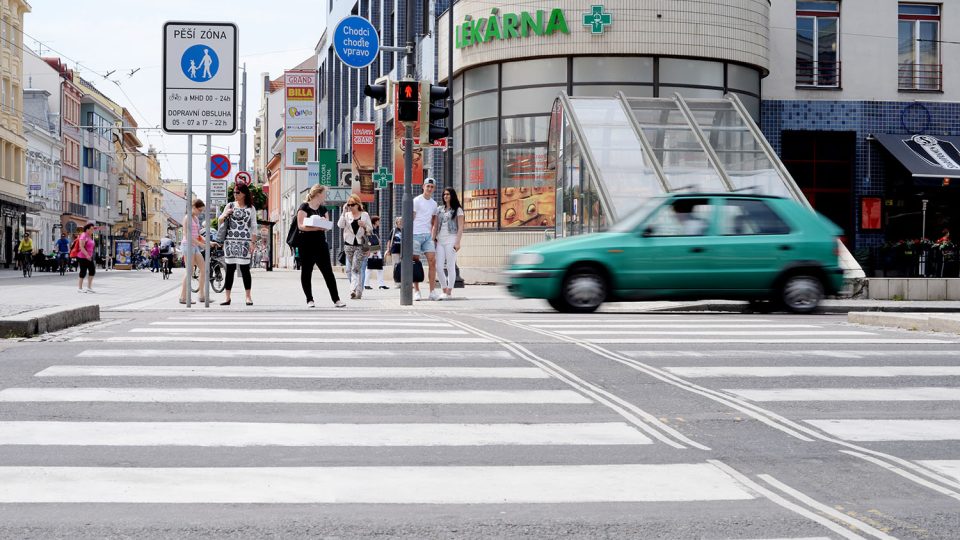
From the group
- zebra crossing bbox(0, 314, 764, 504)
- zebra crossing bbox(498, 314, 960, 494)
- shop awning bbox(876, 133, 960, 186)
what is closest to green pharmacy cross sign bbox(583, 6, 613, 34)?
shop awning bbox(876, 133, 960, 186)

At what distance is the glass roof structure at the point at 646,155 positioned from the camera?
19.2 m

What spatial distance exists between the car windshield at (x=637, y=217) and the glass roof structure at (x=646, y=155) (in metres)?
3.40

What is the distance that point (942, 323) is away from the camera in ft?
35.4

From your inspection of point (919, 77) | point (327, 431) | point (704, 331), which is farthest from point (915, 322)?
point (919, 77)

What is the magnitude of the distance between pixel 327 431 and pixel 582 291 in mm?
8826

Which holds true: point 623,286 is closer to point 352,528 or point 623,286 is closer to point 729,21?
point 352,528

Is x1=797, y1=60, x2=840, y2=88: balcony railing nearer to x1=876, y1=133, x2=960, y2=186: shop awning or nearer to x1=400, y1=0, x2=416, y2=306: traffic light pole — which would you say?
x1=876, y1=133, x2=960, y2=186: shop awning

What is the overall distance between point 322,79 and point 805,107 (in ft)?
135

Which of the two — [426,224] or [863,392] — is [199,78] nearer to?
[426,224]

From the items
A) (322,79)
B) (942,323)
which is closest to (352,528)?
(942,323)

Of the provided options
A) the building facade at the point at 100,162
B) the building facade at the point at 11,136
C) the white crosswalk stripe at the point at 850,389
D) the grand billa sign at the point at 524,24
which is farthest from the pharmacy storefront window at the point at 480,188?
the building facade at the point at 100,162

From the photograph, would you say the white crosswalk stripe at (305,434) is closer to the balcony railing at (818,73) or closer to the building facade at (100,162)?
the balcony railing at (818,73)

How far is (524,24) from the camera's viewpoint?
2708 centimetres

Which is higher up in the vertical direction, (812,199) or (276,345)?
(812,199)
